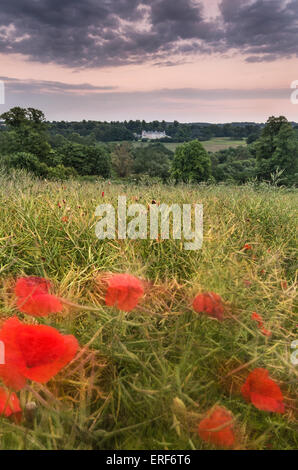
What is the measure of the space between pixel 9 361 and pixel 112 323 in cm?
52

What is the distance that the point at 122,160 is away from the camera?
51625mm

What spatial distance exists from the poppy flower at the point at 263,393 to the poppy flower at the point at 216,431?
18cm

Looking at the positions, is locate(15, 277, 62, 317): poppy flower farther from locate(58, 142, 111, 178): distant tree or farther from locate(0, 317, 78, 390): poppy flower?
locate(58, 142, 111, 178): distant tree

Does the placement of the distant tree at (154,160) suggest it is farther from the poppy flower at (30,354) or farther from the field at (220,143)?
the poppy flower at (30,354)

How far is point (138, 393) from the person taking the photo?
1.11 metres

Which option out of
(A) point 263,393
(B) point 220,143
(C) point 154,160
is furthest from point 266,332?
(B) point 220,143

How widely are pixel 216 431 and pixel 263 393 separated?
28 centimetres

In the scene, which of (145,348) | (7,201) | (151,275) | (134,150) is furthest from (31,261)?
(134,150)

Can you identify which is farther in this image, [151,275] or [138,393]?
[151,275]

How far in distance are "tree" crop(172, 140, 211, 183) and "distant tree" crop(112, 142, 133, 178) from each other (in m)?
17.9

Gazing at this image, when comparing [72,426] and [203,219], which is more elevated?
[203,219]

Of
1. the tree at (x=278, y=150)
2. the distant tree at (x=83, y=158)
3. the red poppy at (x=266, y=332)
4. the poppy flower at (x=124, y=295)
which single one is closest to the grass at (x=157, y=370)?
the red poppy at (x=266, y=332)

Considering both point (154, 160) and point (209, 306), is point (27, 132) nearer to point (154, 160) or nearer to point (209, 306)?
point (154, 160)
